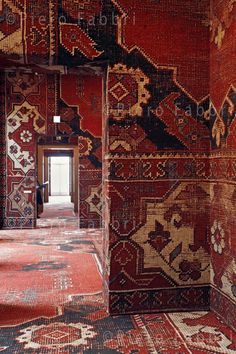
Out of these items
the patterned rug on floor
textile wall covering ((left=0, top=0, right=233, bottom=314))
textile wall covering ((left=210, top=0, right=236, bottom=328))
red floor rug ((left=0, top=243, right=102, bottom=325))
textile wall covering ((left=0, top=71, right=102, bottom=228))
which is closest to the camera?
the patterned rug on floor

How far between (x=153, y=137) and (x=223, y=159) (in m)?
0.65

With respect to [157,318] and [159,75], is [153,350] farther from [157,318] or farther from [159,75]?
[159,75]

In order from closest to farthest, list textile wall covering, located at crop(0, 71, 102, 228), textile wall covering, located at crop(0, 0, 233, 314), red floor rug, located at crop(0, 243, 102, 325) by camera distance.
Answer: textile wall covering, located at crop(0, 0, 233, 314) < red floor rug, located at crop(0, 243, 102, 325) < textile wall covering, located at crop(0, 71, 102, 228)

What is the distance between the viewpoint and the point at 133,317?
3334 mm

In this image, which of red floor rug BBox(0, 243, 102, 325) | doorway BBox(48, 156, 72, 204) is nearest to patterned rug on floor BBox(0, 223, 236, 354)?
red floor rug BBox(0, 243, 102, 325)

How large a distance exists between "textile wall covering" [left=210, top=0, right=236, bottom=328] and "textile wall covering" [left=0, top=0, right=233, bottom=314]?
51 millimetres

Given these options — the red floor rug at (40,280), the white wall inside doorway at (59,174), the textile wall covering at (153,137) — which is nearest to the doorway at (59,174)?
the white wall inside doorway at (59,174)

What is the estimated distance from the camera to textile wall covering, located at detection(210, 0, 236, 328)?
308 centimetres

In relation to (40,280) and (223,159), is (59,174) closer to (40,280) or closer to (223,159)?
(40,280)

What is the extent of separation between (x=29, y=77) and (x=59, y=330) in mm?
6677

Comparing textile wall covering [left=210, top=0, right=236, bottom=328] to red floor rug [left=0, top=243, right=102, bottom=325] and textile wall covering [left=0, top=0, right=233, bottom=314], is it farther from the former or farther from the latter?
red floor rug [left=0, top=243, right=102, bottom=325]

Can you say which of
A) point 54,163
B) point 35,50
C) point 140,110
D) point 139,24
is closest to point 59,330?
point 140,110

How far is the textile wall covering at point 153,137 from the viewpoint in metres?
3.36

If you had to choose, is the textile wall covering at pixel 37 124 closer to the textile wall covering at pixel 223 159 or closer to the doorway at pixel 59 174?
the textile wall covering at pixel 223 159
